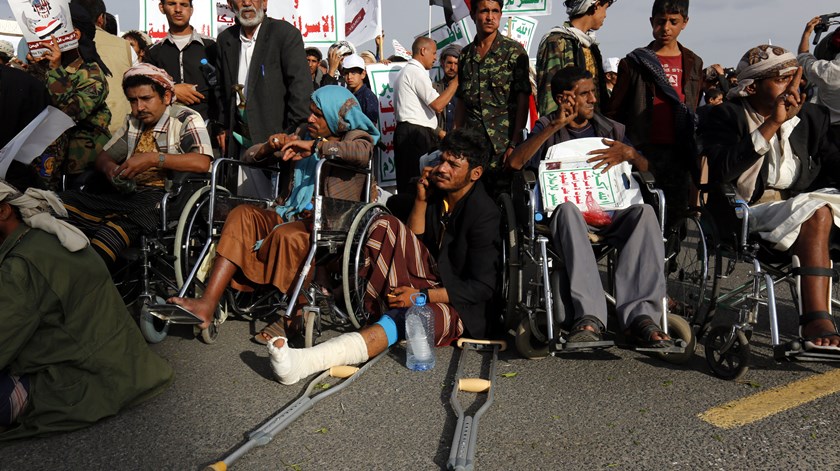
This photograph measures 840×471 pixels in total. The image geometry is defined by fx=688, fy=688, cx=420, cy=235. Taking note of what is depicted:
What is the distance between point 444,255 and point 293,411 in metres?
1.49

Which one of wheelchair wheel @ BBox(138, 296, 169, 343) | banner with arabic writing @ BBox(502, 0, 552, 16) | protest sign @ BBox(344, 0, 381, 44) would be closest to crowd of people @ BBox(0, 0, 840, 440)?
wheelchair wheel @ BBox(138, 296, 169, 343)

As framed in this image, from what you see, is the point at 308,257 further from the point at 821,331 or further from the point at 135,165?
the point at 821,331

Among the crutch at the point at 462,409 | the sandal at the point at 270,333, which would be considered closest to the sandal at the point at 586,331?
the crutch at the point at 462,409

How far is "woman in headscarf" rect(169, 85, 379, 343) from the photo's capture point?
3.85 metres

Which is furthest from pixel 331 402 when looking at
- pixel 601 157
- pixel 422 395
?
pixel 601 157

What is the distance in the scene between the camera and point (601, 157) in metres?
4.04

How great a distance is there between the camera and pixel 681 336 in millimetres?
3508

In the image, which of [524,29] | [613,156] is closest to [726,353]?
[613,156]

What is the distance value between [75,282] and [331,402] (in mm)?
1175

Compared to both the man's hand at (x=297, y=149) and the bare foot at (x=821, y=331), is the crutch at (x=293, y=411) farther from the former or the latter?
the bare foot at (x=821, y=331)

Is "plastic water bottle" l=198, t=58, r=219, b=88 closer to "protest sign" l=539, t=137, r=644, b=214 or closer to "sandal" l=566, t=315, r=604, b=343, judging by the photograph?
"protest sign" l=539, t=137, r=644, b=214

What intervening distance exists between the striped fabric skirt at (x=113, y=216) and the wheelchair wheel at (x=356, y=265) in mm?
1301

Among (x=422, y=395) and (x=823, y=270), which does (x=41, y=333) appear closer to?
(x=422, y=395)

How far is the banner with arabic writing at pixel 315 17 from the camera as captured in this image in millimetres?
7887
